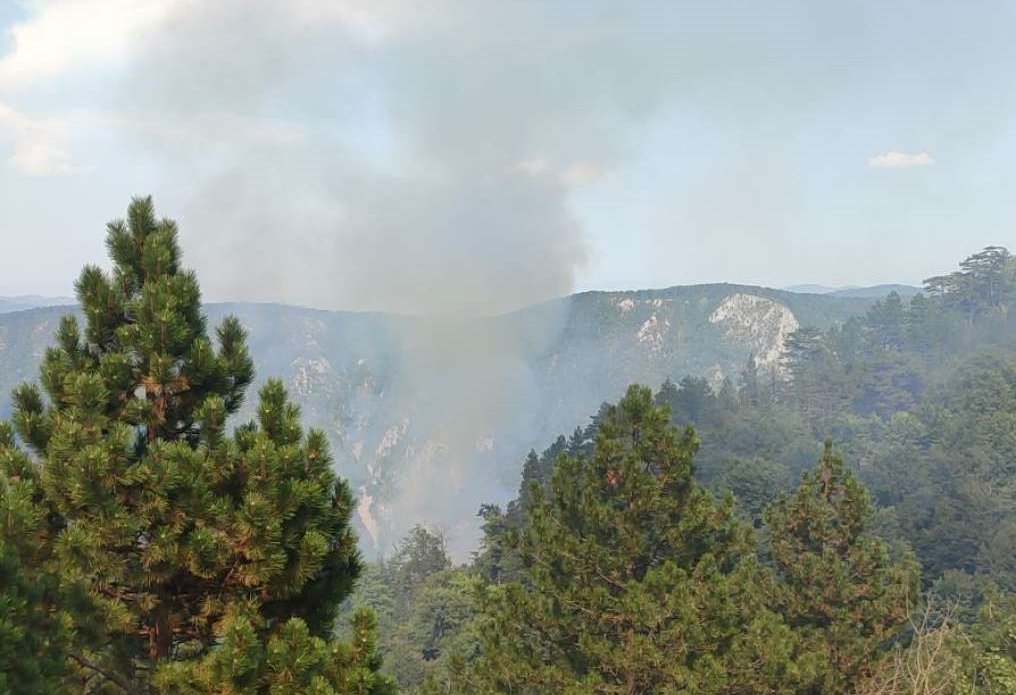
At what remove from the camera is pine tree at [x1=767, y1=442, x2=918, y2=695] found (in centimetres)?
1786

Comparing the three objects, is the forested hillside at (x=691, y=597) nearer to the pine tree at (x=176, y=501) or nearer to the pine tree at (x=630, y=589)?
the pine tree at (x=630, y=589)

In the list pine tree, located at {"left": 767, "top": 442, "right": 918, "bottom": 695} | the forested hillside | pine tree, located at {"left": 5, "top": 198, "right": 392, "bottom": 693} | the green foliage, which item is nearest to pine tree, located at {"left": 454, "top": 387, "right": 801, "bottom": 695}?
the forested hillside

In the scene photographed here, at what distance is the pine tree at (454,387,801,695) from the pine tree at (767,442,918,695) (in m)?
4.24

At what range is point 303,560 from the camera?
668 cm

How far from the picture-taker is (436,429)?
194000 mm

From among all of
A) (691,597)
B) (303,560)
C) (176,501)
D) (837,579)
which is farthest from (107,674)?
(837,579)

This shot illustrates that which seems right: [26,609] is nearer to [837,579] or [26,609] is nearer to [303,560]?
[303,560]

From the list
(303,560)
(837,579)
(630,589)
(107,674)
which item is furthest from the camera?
(837,579)

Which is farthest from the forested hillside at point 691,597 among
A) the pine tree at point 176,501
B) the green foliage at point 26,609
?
the green foliage at point 26,609

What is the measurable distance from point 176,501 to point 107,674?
5.04 feet

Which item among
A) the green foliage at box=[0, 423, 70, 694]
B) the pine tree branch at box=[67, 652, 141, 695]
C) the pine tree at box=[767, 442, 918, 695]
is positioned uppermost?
the green foliage at box=[0, 423, 70, 694]

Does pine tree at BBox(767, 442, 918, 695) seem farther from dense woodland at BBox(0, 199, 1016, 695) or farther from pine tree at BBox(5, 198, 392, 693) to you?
pine tree at BBox(5, 198, 392, 693)

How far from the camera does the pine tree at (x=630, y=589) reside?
13.0 meters

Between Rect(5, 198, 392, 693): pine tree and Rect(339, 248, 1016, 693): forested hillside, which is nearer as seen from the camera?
Rect(5, 198, 392, 693): pine tree
